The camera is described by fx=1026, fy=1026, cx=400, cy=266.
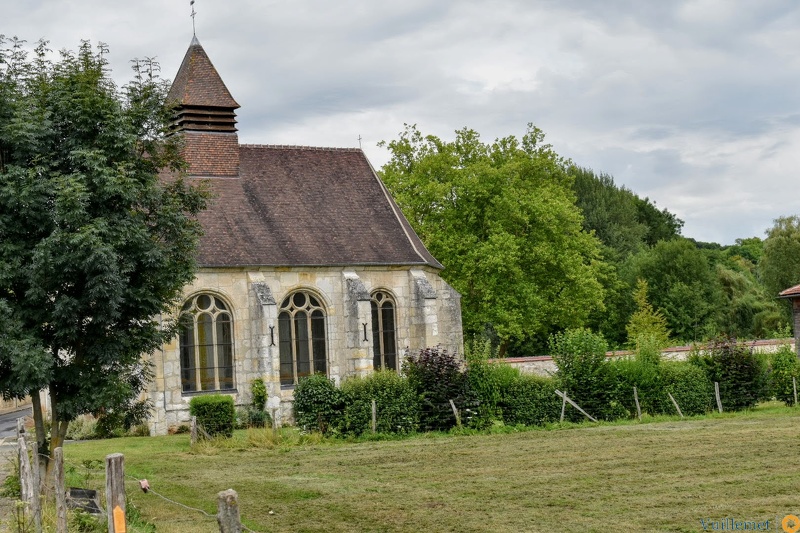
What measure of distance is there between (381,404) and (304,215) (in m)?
9.13

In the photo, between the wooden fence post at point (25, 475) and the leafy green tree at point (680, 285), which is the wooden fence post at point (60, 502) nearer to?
the wooden fence post at point (25, 475)

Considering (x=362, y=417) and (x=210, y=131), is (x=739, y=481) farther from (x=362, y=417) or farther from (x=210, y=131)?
(x=210, y=131)

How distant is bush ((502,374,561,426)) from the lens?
25.4m

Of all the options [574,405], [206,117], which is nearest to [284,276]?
[206,117]

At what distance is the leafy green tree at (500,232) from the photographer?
1574 inches

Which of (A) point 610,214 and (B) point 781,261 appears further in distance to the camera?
(A) point 610,214

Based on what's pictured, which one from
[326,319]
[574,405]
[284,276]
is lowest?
[574,405]

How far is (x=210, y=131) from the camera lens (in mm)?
31812

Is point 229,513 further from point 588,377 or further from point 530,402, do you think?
point 588,377

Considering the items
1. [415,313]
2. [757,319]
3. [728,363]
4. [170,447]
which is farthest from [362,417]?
[757,319]

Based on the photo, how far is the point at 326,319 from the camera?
30406 millimetres

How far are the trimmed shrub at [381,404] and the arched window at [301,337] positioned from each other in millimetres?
5626

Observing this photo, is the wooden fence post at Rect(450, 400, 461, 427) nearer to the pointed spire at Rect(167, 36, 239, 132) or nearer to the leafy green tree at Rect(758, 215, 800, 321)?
the pointed spire at Rect(167, 36, 239, 132)

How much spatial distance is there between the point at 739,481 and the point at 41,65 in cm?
1158
